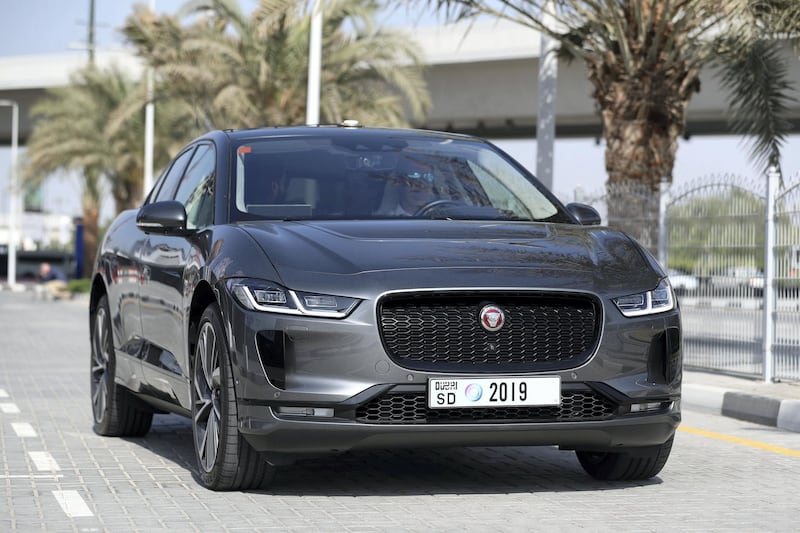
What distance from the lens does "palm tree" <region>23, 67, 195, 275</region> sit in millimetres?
44469

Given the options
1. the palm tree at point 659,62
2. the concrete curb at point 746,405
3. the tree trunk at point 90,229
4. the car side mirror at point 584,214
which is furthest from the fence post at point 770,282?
the tree trunk at point 90,229

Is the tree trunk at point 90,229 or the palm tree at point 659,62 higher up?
the palm tree at point 659,62

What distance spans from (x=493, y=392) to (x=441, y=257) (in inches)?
24.3

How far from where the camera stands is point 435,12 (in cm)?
1667

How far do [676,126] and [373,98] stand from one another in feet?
53.2

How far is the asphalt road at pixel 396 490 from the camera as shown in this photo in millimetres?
6078

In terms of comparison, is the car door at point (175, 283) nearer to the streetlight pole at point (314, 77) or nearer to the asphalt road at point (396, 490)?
the asphalt road at point (396, 490)

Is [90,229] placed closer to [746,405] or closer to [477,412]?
[746,405]

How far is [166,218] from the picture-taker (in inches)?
289

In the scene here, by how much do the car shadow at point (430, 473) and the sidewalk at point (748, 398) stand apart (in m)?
2.58

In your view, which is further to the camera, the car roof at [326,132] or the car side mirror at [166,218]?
the car roof at [326,132]

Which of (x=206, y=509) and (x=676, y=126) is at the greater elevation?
(x=676, y=126)

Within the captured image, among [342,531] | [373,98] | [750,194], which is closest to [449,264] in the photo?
[342,531]

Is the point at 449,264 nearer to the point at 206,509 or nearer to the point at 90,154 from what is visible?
the point at 206,509
